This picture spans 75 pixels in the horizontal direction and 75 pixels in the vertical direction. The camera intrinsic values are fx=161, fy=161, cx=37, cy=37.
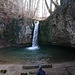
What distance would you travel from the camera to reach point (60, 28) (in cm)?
2503

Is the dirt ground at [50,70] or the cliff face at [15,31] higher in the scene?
the cliff face at [15,31]

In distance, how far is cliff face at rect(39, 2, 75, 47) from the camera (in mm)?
20378

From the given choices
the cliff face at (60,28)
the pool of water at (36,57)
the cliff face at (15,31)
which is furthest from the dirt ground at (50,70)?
the cliff face at (15,31)

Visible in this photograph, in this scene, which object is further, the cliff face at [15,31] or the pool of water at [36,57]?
the cliff face at [15,31]

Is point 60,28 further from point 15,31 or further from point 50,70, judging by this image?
point 50,70

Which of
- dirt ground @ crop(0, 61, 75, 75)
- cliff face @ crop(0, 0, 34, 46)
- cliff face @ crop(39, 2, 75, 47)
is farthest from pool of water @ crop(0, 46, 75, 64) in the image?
cliff face @ crop(0, 0, 34, 46)

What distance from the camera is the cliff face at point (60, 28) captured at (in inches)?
802

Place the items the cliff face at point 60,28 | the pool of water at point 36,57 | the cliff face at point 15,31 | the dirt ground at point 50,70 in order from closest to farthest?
1. the dirt ground at point 50,70
2. the pool of water at point 36,57
3. the cliff face at point 60,28
4. the cliff face at point 15,31

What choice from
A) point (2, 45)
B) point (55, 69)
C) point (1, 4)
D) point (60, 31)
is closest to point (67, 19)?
point (60, 31)

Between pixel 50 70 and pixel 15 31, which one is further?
pixel 15 31

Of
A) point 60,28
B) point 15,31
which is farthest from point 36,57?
point 15,31

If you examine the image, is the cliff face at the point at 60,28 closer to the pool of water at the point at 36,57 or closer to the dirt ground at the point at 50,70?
the pool of water at the point at 36,57

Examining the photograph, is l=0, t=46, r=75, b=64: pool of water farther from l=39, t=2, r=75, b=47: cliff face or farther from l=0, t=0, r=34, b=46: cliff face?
l=0, t=0, r=34, b=46: cliff face

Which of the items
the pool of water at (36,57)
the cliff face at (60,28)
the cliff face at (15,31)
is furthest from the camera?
the cliff face at (15,31)
